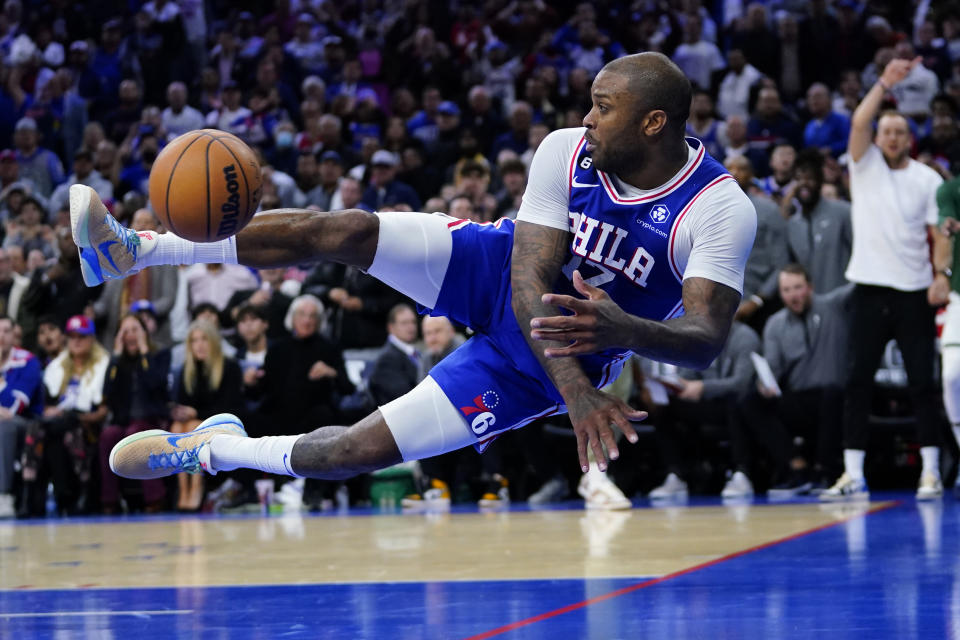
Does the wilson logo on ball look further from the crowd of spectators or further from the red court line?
the crowd of spectators

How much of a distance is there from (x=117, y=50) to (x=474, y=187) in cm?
836

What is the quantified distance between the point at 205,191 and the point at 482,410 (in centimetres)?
128

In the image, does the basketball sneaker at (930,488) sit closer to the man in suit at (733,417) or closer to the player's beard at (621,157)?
the man in suit at (733,417)

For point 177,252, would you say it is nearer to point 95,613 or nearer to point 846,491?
point 95,613

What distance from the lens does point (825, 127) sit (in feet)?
42.4

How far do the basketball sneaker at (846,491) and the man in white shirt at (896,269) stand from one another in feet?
1.51

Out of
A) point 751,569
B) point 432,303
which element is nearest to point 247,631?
point 432,303

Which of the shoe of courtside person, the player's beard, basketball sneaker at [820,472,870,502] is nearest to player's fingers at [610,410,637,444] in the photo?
the player's beard

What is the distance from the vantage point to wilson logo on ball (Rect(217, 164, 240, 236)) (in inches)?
175

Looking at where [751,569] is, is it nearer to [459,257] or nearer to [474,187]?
[459,257]

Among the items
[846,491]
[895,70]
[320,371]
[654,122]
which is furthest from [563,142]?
[320,371]

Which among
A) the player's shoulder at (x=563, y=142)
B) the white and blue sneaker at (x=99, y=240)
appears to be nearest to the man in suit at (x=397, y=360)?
the white and blue sneaker at (x=99, y=240)

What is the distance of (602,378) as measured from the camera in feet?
15.9

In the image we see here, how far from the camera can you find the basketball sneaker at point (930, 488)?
9094mm
